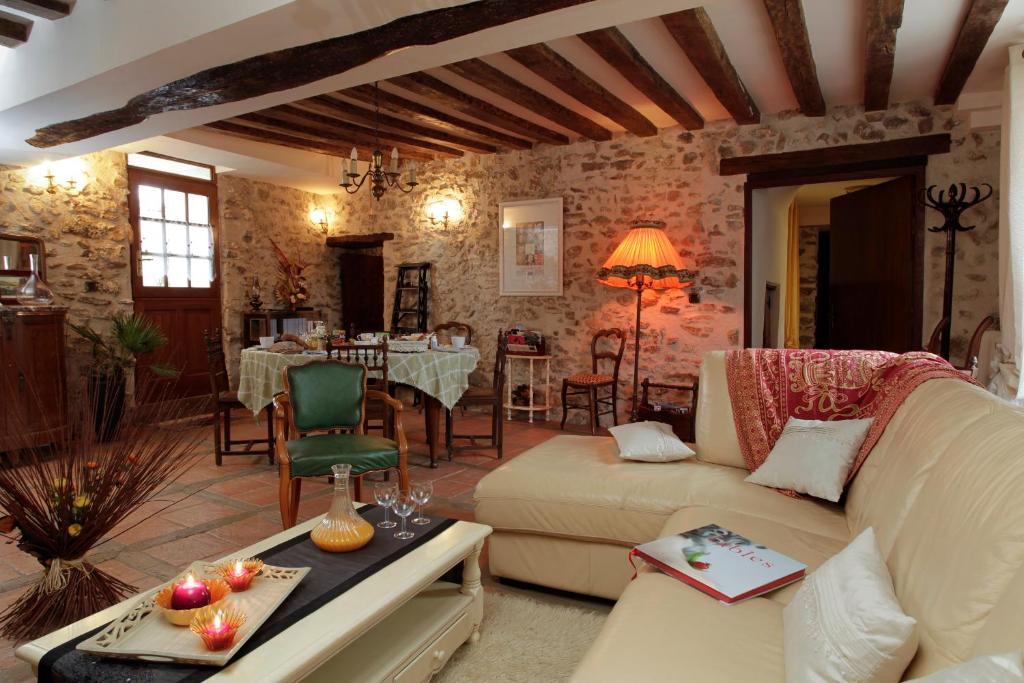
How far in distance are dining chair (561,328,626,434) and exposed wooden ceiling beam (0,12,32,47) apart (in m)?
4.42

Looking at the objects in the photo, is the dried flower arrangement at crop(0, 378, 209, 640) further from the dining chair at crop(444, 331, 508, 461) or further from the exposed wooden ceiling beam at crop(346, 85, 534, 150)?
the exposed wooden ceiling beam at crop(346, 85, 534, 150)

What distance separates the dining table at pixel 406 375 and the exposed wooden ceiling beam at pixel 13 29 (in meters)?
2.29

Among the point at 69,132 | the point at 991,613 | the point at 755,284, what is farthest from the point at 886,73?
the point at 69,132

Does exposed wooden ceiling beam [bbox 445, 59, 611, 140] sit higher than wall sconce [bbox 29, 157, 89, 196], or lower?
higher

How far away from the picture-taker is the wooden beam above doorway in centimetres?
438

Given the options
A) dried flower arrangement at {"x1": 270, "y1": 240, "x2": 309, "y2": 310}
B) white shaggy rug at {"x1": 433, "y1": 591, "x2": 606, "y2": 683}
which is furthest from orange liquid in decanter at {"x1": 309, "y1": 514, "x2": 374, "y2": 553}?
dried flower arrangement at {"x1": 270, "y1": 240, "x2": 309, "y2": 310}

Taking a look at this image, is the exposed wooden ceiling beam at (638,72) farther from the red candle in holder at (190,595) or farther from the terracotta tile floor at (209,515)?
the red candle in holder at (190,595)

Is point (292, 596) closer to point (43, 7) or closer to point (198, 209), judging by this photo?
point (43, 7)

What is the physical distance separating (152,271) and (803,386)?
237 inches

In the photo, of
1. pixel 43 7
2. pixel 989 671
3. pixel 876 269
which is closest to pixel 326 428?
pixel 43 7

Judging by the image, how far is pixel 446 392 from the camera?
14.0 feet

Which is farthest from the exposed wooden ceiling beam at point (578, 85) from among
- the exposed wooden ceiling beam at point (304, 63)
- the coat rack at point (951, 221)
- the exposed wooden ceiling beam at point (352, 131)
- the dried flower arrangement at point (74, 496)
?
the dried flower arrangement at point (74, 496)

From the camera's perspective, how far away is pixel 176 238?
6.19 meters

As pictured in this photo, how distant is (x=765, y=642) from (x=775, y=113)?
15.3 feet
